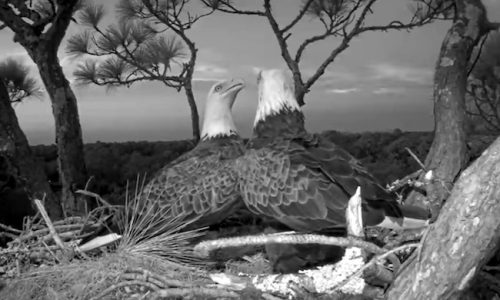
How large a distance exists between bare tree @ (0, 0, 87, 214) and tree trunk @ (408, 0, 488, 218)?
296cm

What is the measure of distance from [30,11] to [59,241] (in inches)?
127

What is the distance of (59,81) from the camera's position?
5812mm

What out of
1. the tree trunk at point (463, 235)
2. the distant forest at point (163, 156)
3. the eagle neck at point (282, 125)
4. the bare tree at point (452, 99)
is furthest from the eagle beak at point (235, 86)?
the distant forest at point (163, 156)

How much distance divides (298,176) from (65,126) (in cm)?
327

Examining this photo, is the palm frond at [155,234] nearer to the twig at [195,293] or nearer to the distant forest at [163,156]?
the twig at [195,293]

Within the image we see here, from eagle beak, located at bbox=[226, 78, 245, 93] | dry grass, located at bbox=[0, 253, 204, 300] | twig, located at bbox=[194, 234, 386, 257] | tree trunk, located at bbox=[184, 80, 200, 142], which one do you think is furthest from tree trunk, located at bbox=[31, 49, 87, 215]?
twig, located at bbox=[194, 234, 386, 257]

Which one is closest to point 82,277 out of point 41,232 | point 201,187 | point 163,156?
point 41,232

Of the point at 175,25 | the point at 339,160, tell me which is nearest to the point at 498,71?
the point at 175,25

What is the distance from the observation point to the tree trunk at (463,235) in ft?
8.24

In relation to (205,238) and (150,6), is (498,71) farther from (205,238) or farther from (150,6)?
(205,238)

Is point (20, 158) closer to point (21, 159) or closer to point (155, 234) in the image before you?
point (21, 159)

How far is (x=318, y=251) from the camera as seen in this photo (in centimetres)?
320

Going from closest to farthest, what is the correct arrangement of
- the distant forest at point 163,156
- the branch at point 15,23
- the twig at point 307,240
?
1. the twig at point 307,240
2. the branch at point 15,23
3. the distant forest at point 163,156

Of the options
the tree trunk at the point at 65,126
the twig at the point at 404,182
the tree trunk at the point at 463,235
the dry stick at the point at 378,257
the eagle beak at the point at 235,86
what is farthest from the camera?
the tree trunk at the point at 65,126
